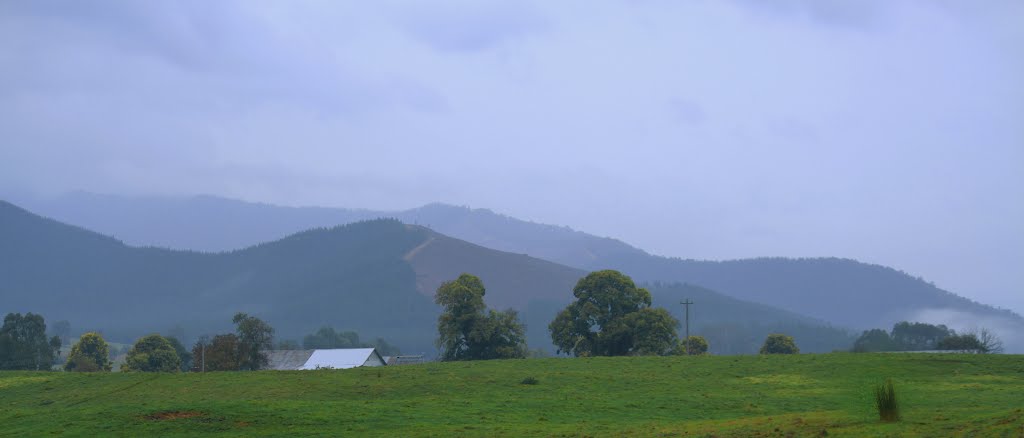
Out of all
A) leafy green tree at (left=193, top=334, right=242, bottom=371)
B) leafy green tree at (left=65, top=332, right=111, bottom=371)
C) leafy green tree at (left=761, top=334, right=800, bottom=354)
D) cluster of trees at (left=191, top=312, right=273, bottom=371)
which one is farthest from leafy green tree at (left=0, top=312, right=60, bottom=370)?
leafy green tree at (left=761, top=334, right=800, bottom=354)

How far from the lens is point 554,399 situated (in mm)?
55844

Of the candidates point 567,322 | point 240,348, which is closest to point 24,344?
point 240,348

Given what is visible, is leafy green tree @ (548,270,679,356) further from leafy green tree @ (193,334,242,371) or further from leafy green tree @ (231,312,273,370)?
leafy green tree @ (193,334,242,371)

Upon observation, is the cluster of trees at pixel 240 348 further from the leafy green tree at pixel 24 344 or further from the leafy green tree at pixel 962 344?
the leafy green tree at pixel 962 344

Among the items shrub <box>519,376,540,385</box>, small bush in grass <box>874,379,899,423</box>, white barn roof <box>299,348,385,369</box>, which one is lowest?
white barn roof <box>299,348,385,369</box>

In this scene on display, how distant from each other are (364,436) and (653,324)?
5649 cm

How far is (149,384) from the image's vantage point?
6425 cm

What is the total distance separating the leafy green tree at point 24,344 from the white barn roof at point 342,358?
115 ft

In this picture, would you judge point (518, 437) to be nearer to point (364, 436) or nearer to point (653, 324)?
point (364, 436)

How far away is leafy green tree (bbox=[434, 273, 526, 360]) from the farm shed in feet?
95.6

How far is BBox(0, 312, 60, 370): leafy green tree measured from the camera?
11912 cm

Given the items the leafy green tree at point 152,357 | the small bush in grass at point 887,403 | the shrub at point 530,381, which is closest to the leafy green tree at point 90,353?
the leafy green tree at point 152,357

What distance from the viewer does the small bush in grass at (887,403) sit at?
35.4 metres

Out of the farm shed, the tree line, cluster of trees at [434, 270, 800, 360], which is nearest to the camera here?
cluster of trees at [434, 270, 800, 360]
